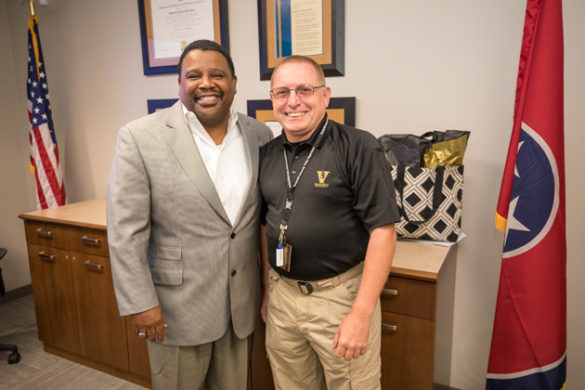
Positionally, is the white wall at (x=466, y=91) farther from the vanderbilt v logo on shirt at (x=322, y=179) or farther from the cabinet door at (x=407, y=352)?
the vanderbilt v logo on shirt at (x=322, y=179)

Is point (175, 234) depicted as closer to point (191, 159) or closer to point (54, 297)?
point (191, 159)

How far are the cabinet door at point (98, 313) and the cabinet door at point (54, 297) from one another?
73mm

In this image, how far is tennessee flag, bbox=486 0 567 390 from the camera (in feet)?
4.47

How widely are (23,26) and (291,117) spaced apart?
3.10 metres

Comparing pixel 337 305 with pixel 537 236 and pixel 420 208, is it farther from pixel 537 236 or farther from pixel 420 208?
pixel 537 236

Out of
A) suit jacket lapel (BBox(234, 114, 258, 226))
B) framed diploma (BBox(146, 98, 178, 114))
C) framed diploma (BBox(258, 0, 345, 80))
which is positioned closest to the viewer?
suit jacket lapel (BBox(234, 114, 258, 226))

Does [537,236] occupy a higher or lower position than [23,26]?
lower

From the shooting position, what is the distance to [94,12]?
110 inches

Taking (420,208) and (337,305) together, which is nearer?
(337,305)

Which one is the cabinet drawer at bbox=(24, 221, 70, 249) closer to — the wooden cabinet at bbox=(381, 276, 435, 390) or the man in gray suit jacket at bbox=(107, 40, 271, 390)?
the man in gray suit jacket at bbox=(107, 40, 271, 390)

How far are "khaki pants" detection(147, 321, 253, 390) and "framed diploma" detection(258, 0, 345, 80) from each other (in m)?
1.44

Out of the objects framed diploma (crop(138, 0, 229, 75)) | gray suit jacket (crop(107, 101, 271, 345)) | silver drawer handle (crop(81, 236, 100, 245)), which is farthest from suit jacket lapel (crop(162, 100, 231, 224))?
framed diploma (crop(138, 0, 229, 75))

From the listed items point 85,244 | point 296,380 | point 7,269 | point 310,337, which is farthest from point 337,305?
point 7,269

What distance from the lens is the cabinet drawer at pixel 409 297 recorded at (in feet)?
4.62
